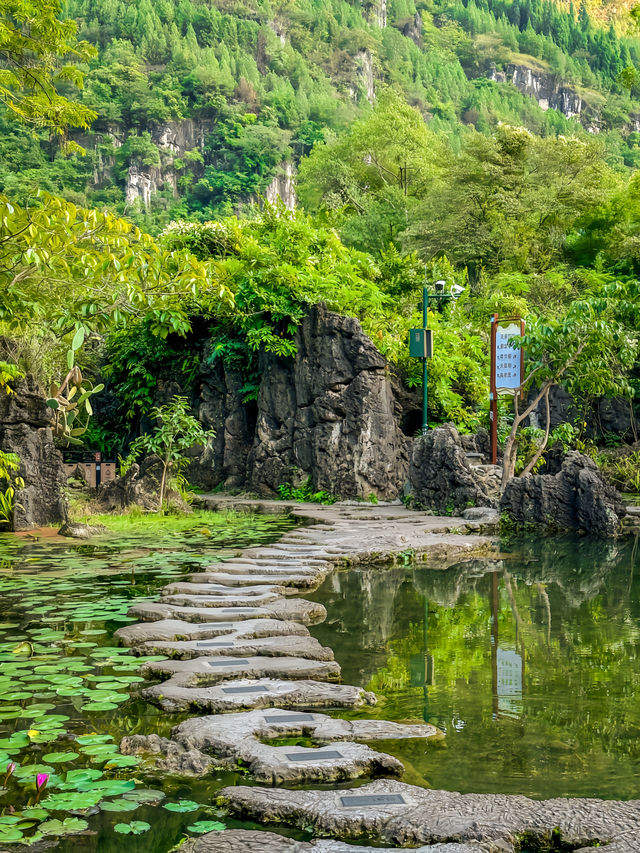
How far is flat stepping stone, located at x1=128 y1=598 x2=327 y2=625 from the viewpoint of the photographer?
19.3ft

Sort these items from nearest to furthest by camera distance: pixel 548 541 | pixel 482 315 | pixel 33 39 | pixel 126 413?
pixel 33 39 < pixel 548 541 < pixel 126 413 < pixel 482 315

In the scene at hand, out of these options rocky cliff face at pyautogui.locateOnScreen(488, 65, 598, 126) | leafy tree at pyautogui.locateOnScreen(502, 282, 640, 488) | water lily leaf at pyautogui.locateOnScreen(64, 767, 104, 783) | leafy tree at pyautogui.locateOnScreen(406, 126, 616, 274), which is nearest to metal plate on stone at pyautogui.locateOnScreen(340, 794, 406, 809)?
water lily leaf at pyautogui.locateOnScreen(64, 767, 104, 783)

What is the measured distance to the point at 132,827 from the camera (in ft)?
9.22

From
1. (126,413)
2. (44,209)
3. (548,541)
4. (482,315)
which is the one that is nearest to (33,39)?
(44,209)

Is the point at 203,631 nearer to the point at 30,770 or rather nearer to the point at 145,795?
the point at 30,770

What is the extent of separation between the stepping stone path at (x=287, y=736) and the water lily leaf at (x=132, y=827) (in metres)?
0.22

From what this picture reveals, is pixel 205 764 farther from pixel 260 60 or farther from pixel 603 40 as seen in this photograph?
pixel 603 40

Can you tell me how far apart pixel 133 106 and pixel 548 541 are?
63837 mm

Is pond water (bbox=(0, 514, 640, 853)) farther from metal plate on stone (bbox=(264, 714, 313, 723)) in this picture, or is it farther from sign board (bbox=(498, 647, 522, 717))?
metal plate on stone (bbox=(264, 714, 313, 723))

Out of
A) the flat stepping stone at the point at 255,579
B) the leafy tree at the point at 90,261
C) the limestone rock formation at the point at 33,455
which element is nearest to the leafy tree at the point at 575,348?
the flat stepping stone at the point at 255,579

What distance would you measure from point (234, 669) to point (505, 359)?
34.8 feet

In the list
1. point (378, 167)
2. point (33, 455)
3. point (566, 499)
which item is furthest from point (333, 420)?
point (378, 167)

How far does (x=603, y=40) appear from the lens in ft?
296

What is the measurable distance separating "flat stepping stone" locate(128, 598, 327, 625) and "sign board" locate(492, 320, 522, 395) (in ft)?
28.6
